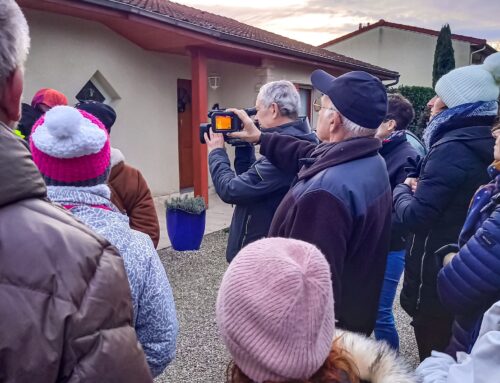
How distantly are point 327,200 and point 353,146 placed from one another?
0.29 meters

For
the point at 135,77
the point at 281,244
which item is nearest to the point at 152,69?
the point at 135,77

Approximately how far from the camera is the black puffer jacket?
7.94 feet

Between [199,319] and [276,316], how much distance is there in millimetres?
3240

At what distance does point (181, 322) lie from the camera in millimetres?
4180

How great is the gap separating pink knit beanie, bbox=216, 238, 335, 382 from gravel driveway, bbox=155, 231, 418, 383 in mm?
2207

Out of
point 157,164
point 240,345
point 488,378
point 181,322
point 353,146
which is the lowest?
point 181,322

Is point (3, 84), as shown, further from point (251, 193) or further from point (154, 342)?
point (251, 193)

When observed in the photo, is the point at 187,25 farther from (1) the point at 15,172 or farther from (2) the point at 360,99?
(1) the point at 15,172

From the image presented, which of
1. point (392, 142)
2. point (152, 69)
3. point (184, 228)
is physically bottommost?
point (184, 228)

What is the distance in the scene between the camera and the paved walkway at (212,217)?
7.23 metres

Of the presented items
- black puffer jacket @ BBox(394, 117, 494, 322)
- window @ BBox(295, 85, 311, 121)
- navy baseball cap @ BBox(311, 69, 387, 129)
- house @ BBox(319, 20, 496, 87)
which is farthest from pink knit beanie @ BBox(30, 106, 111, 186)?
house @ BBox(319, 20, 496, 87)

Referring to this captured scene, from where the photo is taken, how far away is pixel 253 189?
2709 millimetres

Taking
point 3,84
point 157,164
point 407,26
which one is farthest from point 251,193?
point 407,26

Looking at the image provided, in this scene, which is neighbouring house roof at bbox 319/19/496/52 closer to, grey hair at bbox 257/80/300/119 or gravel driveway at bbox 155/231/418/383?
gravel driveway at bbox 155/231/418/383
